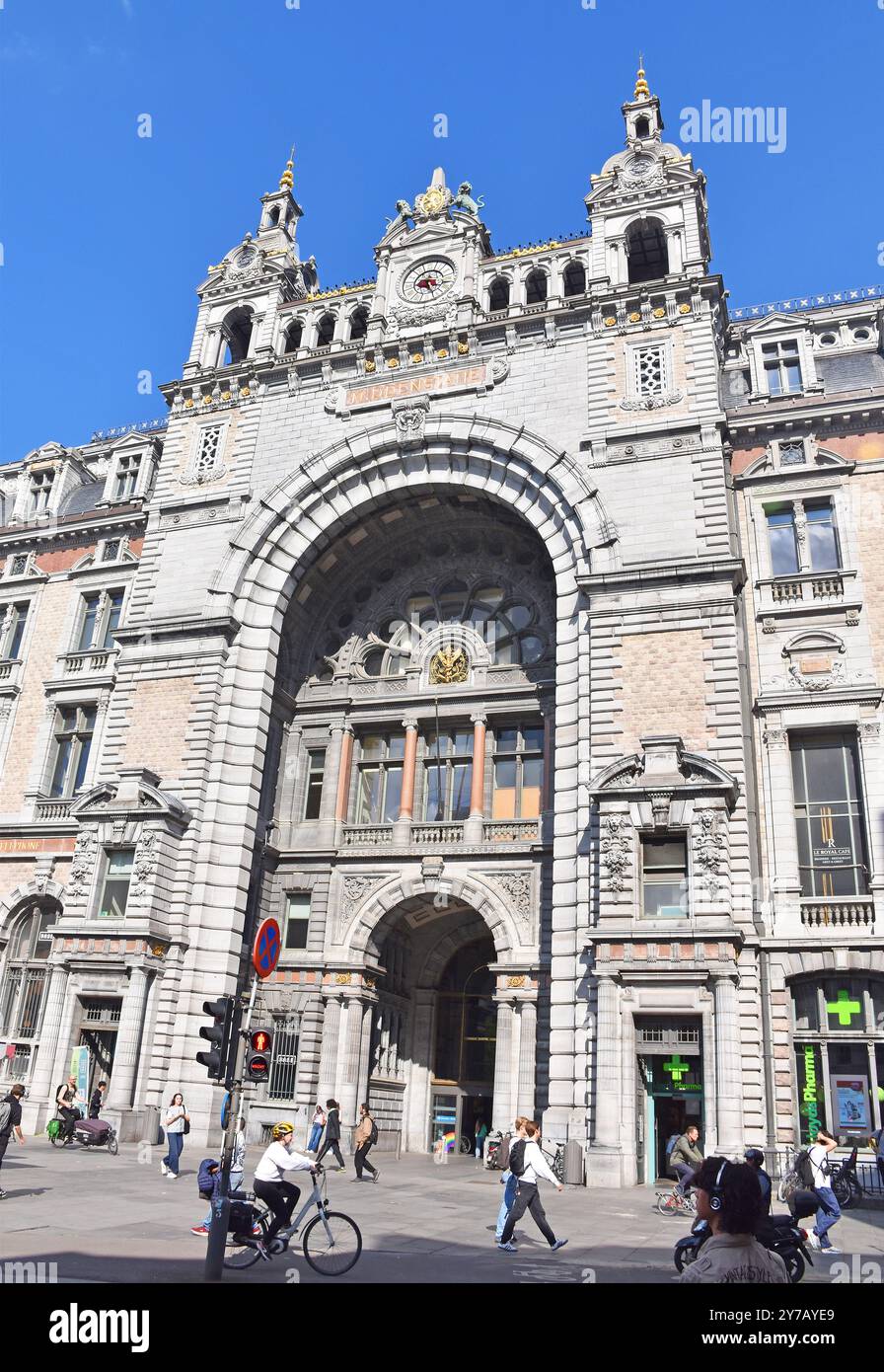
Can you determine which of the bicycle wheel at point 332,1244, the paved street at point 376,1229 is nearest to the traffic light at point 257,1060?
the bicycle wheel at point 332,1244

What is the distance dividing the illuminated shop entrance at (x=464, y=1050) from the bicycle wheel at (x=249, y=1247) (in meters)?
19.3

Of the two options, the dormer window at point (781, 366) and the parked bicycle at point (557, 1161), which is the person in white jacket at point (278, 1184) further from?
the dormer window at point (781, 366)

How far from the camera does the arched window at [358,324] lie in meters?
36.2

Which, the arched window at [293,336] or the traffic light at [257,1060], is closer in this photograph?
the traffic light at [257,1060]

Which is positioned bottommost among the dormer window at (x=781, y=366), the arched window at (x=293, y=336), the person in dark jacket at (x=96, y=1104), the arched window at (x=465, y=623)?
the person in dark jacket at (x=96, y=1104)

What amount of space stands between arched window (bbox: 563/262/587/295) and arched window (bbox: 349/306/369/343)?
700 cm

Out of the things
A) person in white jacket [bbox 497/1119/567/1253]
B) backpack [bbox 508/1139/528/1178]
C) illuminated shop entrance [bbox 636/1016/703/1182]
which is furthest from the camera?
illuminated shop entrance [bbox 636/1016/703/1182]

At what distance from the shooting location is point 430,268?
117ft

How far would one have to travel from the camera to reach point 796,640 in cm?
2686

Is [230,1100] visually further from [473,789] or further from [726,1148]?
[473,789]

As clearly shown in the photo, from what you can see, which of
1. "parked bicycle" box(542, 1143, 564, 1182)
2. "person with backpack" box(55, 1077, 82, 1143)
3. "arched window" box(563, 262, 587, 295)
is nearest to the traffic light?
"parked bicycle" box(542, 1143, 564, 1182)

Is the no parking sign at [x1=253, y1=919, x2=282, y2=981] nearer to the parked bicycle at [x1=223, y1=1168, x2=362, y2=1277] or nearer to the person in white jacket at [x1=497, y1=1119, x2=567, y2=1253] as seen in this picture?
the parked bicycle at [x1=223, y1=1168, x2=362, y2=1277]

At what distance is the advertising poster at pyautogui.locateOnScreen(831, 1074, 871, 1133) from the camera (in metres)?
22.4
